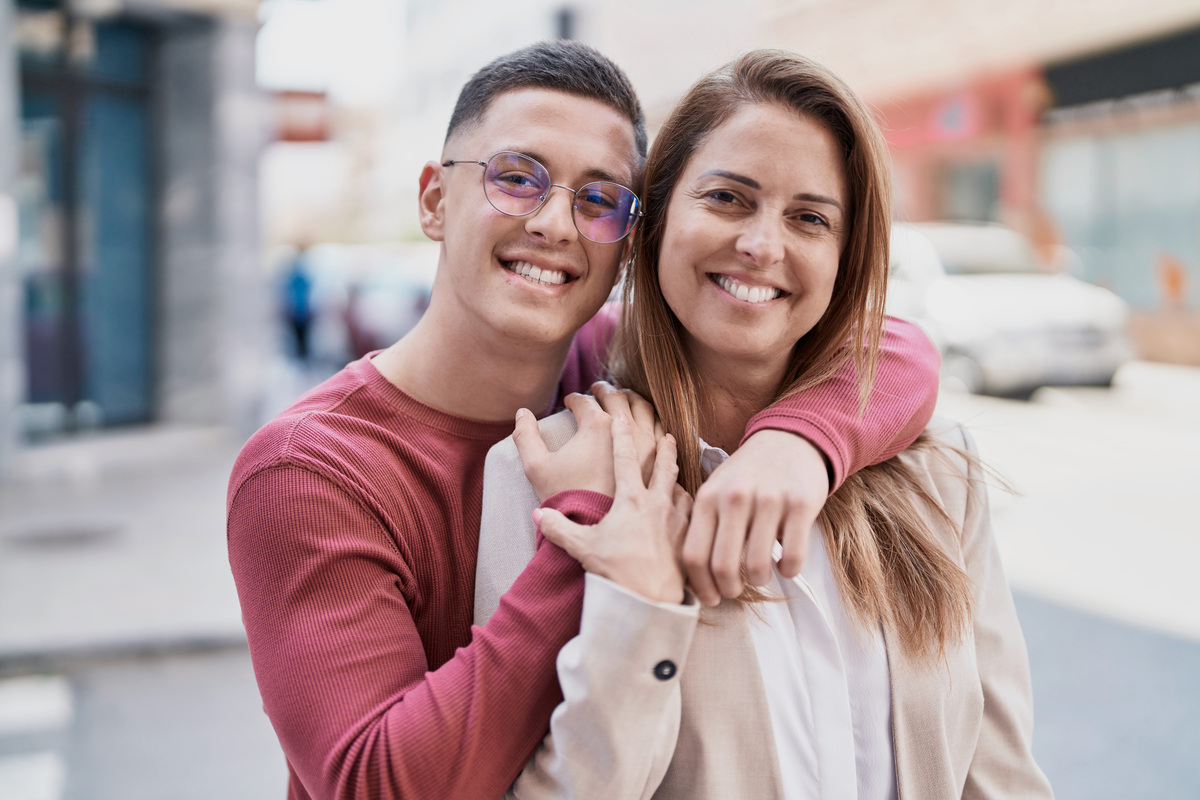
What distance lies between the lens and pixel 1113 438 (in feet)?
33.3

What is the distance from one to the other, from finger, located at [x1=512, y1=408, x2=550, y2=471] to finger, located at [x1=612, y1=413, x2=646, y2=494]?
13 cm

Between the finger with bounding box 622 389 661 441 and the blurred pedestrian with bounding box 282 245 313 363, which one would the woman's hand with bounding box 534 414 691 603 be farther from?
the blurred pedestrian with bounding box 282 245 313 363

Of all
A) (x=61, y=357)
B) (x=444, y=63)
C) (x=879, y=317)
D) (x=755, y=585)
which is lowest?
(x=61, y=357)

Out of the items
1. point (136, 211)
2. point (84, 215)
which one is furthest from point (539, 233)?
point (136, 211)

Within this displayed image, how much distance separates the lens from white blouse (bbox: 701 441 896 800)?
1.69 m

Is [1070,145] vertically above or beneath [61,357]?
above

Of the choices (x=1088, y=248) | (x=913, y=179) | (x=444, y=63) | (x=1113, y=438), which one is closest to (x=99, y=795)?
(x=1113, y=438)

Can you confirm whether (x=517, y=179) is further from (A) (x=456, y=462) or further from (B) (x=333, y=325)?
(B) (x=333, y=325)

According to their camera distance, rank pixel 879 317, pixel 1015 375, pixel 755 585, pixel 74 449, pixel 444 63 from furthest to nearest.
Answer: pixel 444 63, pixel 1015 375, pixel 74 449, pixel 879 317, pixel 755 585

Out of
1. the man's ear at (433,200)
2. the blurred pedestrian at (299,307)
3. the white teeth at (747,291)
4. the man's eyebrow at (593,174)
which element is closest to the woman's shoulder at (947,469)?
the white teeth at (747,291)

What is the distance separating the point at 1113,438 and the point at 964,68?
916 centimetres

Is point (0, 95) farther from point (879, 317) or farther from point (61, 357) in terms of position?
point (879, 317)

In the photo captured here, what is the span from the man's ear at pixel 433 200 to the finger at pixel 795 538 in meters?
1.16

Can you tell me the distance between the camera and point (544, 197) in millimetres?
2072
